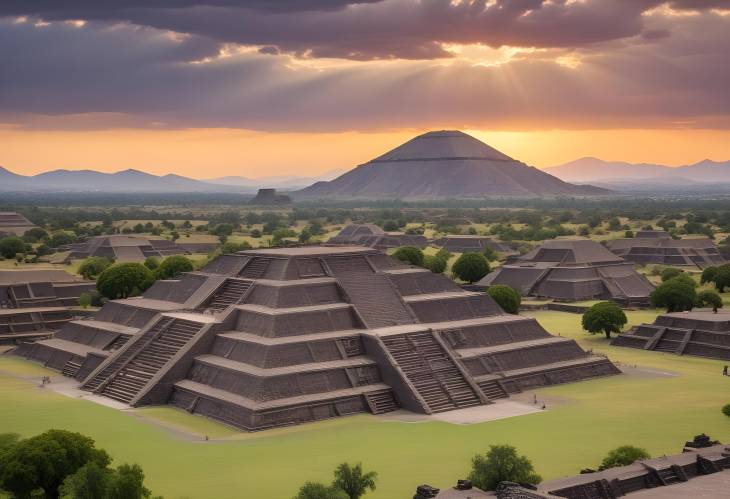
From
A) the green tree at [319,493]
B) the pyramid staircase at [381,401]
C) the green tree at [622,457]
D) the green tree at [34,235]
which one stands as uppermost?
the green tree at [319,493]

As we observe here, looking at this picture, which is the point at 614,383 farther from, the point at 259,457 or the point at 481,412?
the point at 259,457

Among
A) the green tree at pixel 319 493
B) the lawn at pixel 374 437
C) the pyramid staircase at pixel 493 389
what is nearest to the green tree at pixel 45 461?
the lawn at pixel 374 437

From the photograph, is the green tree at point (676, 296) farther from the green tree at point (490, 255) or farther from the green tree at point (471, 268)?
the green tree at point (490, 255)

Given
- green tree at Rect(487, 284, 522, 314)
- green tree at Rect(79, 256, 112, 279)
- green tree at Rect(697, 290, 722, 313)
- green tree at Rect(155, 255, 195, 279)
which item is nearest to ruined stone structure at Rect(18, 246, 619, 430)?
green tree at Rect(487, 284, 522, 314)

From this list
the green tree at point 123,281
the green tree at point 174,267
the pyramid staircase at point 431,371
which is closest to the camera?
the pyramid staircase at point 431,371

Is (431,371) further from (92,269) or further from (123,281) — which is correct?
(92,269)

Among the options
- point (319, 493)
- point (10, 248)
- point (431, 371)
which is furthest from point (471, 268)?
point (319, 493)

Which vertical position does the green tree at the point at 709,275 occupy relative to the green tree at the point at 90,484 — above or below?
below
